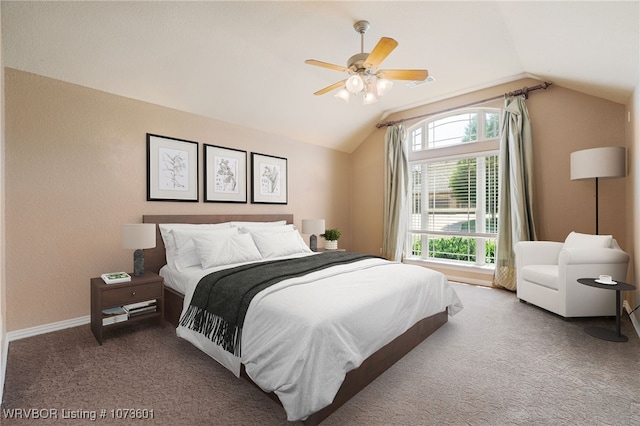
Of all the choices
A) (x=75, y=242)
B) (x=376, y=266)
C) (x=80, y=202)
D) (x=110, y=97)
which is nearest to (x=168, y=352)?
(x=75, y=242)

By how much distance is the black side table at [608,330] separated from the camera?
2.59 metres

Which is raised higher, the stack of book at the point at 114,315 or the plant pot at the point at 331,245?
the plant pot at the point at 331,245

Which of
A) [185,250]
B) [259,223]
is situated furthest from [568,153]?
[185,250]

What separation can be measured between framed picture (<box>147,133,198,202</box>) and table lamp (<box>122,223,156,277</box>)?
0.73 meters

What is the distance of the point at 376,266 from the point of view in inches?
118

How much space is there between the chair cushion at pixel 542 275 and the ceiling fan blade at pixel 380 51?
2862mm

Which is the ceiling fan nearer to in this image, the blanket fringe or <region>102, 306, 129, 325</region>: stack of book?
the blanket fringe

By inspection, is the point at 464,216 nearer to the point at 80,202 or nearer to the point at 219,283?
the point at 219,283

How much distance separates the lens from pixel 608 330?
9.21 ft

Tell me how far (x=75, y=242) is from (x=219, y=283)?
179 cm

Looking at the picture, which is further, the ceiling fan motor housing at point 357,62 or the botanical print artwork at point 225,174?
the botanical print artwork at point 225,174

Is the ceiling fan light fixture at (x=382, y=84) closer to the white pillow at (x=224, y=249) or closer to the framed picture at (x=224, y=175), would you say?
the white pillow at (x=224, y=249)

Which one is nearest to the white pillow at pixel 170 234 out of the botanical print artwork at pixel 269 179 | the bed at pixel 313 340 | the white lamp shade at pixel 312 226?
the bed at pixel 313 340

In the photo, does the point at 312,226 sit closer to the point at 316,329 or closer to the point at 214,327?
the point at 214,327
